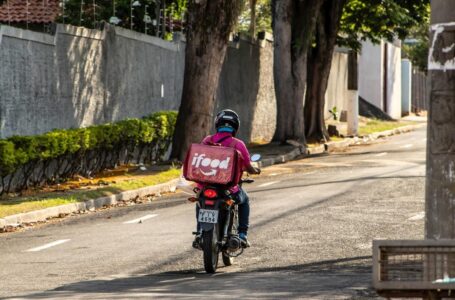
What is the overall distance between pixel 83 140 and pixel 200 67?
405cm

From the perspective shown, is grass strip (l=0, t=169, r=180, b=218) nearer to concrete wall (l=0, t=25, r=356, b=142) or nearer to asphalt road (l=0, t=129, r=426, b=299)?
asphalt road (l=0, t=129, r=426, b=299)

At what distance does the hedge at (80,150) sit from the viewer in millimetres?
23672

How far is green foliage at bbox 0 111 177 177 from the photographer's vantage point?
23.2 m

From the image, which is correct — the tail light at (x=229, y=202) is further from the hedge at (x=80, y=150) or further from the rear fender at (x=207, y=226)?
the hedge at (x=80, y=150)

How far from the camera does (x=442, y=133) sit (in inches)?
391

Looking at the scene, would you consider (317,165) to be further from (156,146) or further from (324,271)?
(324,271)

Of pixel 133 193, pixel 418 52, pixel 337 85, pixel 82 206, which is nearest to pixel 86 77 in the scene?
pixel 133 193

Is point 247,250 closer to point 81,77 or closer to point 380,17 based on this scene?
point 81,77

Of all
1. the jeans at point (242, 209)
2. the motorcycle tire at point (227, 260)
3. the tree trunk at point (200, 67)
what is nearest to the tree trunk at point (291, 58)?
the tree trunk at point (200, 67)

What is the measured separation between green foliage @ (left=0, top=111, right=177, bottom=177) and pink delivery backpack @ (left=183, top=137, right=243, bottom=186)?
28.3ft

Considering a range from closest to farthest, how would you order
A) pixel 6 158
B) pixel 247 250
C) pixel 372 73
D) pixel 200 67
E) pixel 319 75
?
pixel 247 250, pixel 6 158, pixel 200 67, pixel 319 75, pixel 372 73

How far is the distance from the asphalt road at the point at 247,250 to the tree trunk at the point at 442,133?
228cm

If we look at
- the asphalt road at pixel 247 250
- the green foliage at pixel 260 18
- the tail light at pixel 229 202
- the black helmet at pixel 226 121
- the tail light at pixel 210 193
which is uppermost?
the green foliage at pixel 260 18

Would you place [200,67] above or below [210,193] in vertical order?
above
